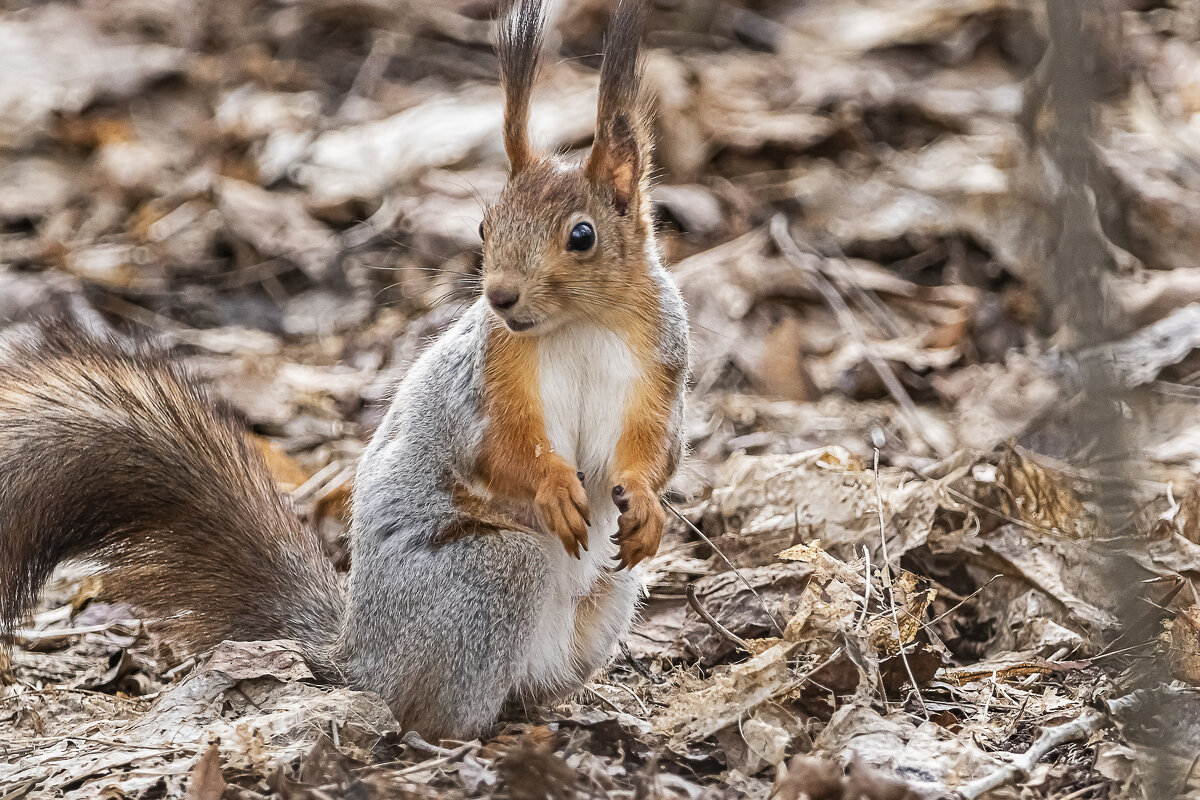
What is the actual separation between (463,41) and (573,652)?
225 inches

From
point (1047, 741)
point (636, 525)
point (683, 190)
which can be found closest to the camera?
point (1047, 741)

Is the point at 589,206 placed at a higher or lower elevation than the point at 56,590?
higher

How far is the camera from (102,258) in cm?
582

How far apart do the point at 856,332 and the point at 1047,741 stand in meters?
2.87

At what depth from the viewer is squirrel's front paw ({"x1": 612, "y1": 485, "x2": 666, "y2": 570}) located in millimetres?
2748

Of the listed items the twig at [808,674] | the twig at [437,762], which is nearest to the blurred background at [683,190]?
the twig at [808,674]

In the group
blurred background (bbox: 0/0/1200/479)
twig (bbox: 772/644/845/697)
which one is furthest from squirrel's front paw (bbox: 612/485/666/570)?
blurred background (bbox: 0/0/1200/479)

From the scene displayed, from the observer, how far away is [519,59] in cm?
279

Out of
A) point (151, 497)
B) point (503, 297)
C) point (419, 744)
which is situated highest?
point (503, 297)

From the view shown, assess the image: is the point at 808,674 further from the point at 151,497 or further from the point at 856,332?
the point at 856,332

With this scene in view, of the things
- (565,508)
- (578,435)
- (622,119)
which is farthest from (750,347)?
(565,508)

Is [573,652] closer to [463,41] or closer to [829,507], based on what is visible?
[829,507]

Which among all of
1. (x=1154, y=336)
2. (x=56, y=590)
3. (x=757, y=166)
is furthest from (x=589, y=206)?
(x=757, y=166)

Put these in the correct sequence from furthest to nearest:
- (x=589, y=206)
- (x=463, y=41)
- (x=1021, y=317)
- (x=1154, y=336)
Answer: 1. (x=463, y=41)
2. (x=1021, y=317)
3. (x=1154, y=336)
4. (x=589, y=206)
